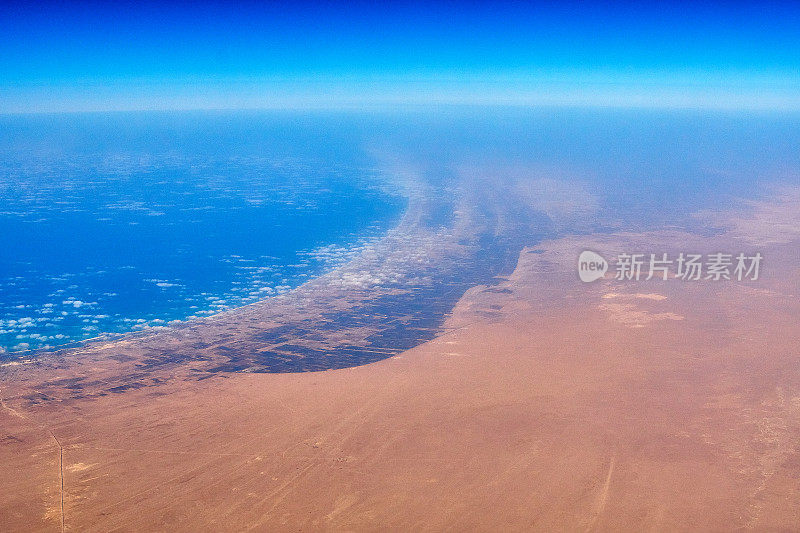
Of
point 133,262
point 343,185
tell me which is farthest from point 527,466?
point 343,185

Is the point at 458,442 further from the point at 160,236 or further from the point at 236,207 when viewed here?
the point at 236,207

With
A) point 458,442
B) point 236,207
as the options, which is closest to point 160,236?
point 236,207

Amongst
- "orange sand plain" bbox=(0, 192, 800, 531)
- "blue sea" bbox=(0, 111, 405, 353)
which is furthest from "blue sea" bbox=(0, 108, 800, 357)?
"orange sand plain" bbox=(0, 192, 800, 531)

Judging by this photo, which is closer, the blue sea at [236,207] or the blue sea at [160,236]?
the blue sea at [160,236]

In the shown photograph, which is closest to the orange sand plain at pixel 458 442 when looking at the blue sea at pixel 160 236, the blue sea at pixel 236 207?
the blue sea at pixel 160 236

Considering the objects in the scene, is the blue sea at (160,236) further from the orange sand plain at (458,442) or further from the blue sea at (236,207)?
the orange sand plain at (458,442)

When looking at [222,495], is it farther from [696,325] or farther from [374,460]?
[696,325]

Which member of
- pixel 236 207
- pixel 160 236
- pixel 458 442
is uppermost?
pixel 236 207

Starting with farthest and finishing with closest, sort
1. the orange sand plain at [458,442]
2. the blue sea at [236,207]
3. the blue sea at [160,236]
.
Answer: the blue sea at [236,207]
the blue sea at [160,236]
the orange sand plain at [458,442]

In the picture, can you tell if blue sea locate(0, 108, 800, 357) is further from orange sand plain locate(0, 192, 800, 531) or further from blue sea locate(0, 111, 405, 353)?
orange sand plain locate(0, 192, 800, 531)
